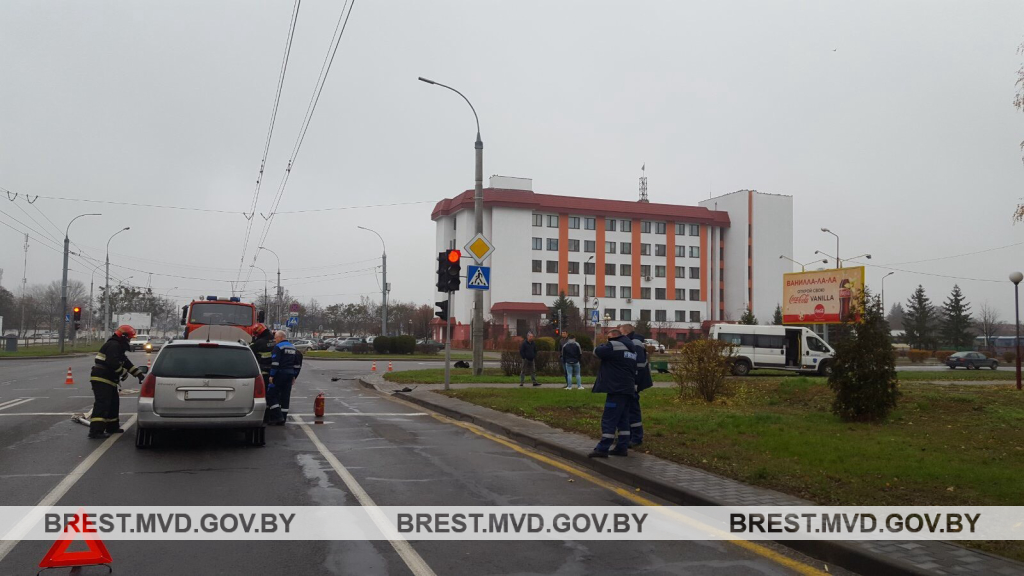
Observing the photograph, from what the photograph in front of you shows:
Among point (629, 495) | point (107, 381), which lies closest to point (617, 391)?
point (629, 495)

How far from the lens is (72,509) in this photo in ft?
21.1

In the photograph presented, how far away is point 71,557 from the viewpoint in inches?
178

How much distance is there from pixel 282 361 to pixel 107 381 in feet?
9.82

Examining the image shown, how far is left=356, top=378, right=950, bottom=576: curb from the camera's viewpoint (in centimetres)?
497

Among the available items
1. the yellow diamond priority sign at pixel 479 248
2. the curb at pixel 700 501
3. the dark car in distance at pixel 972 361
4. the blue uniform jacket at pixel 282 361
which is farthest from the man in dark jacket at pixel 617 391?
the dark car in distance at pixel 972 361

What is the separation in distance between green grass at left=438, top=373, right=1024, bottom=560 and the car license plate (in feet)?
17.7

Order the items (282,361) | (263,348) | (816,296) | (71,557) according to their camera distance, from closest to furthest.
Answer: (71,557) → (282,361) → (263,348) → (816,296)

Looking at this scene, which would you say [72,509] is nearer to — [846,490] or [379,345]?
[846,490]

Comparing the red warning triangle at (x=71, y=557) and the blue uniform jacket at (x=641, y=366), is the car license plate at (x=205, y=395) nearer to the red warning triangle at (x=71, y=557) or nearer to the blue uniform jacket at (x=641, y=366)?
the red warning triangle at (x=71, y=557)

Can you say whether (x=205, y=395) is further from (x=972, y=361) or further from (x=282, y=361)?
(x=972, y=361)

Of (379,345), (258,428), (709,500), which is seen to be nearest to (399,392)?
(258,428)

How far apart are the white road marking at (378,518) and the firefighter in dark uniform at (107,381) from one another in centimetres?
336

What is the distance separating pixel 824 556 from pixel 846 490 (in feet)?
5.98

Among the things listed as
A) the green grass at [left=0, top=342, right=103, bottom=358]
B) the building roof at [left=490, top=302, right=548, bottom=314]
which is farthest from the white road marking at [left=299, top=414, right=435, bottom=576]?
the building roof at [left=490, top=302, right=548, bottom=314]
